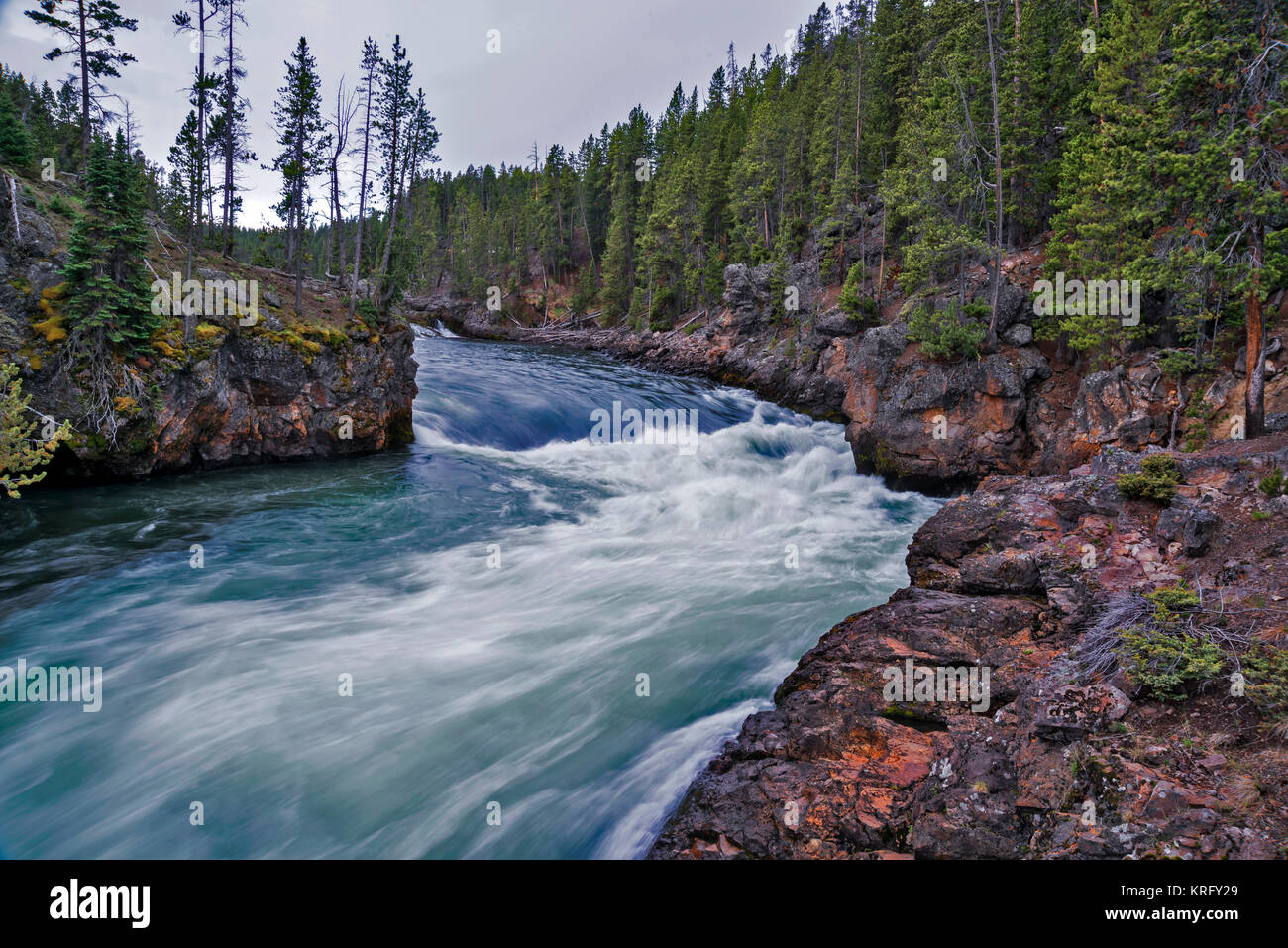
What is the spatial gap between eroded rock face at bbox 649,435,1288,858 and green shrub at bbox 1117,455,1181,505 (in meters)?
0.15

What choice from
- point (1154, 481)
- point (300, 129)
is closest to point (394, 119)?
point (300, 129)

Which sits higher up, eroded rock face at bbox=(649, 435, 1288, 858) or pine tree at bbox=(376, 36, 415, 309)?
pine tree at bbox=(376, 36, 415, 309)

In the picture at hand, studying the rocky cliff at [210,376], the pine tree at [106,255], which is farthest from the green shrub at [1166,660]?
the pine tree at [106,255]

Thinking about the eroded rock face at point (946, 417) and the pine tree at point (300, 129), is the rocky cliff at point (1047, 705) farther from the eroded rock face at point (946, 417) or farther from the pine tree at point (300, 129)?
the pine tree at point (300, 129)

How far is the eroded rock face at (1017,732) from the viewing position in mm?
3645

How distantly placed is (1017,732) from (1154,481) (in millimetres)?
5188

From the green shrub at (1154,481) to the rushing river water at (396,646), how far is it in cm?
445

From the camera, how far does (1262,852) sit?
3.04 m

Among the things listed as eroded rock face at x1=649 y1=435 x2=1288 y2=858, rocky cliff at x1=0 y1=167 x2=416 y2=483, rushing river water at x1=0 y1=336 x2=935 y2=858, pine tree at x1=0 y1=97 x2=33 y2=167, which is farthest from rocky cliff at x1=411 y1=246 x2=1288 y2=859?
pine tree at x1=0 y1=97 x2=33 y2=167

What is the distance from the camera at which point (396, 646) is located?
873 centimetres

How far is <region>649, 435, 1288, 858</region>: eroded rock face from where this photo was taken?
3.64 meters

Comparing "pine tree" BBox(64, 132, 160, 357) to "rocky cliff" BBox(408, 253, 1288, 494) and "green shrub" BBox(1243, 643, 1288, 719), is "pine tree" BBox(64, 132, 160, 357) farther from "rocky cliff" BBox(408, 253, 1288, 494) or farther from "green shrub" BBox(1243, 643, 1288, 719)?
"rocky cliff" BBox(408, 253, 1288, 494)

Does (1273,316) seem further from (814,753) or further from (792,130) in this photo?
(792,130)

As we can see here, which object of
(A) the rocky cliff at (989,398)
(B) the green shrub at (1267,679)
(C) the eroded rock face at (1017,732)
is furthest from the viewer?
(A) the rocky cliff at (989,398)
